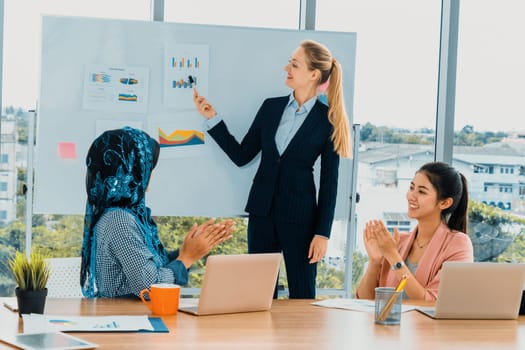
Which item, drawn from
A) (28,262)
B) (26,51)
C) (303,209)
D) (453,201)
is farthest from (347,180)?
(28,262)

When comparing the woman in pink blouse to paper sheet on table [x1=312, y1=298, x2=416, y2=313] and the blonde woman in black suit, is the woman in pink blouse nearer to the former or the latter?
paper sheet on table [x1=312, y1=298, x2=416, y2=313]

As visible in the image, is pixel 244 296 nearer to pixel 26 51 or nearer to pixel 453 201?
pixel 453 201

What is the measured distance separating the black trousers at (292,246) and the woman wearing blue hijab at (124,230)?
122 cm

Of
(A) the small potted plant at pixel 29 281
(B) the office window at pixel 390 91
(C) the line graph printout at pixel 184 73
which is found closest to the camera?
(A) the small potted plant at pixel 29 281

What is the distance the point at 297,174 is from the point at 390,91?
101 cm

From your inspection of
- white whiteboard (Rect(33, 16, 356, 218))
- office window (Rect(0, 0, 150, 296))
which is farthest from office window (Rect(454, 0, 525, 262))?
office window (Rect(0, 0, 150, 296))

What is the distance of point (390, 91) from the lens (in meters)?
4.45

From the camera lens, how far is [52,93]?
3896 millimetres

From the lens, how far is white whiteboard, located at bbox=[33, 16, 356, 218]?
3891mm

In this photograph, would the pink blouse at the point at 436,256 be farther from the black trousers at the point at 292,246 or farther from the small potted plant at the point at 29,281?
the small potted plant at the point at 29,281

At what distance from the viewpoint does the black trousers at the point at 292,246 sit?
3768 millimetres

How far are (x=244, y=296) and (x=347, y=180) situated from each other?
197 cm

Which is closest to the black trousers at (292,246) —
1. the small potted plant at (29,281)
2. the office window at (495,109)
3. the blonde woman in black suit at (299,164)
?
the blonde woman in black suit at (299,164)

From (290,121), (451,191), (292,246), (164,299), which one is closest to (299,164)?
(290,121)
